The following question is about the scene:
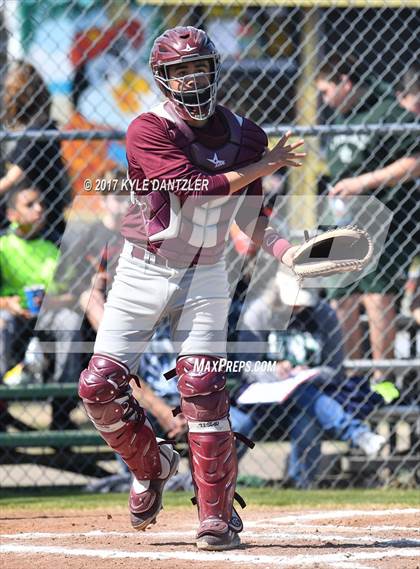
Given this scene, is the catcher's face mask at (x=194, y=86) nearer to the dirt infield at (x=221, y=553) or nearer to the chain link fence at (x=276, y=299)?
the dirt infield at (x=221, y=553)

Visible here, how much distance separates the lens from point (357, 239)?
4.13 metres

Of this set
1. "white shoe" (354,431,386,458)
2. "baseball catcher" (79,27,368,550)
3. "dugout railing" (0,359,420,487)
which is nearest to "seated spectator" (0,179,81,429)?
"dugout railing" (0,359,420,487)

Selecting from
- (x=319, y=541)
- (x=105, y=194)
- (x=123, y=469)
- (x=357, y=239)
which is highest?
(x=357, y=239)

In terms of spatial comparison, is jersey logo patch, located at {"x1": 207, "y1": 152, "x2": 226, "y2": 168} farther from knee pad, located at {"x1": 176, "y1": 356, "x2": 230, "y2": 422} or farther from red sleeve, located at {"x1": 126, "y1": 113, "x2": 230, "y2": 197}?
knee pad, located at {"x1": 176, "y1": 356, "x2": 230, "y2": 422}

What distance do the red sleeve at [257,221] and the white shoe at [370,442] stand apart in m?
2.09

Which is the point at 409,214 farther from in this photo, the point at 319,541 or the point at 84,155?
the point at 319,541

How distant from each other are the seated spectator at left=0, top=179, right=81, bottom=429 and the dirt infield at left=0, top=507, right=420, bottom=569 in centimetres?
112

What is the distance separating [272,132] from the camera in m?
5.98

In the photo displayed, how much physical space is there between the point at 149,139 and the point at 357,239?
0.86 meters

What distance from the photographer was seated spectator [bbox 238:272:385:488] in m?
6.22

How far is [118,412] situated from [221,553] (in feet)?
2.12

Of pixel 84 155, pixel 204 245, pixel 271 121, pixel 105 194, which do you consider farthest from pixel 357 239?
pixel 271 121

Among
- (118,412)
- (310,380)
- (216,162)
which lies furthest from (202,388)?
(310,380)

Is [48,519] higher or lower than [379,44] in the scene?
lower
